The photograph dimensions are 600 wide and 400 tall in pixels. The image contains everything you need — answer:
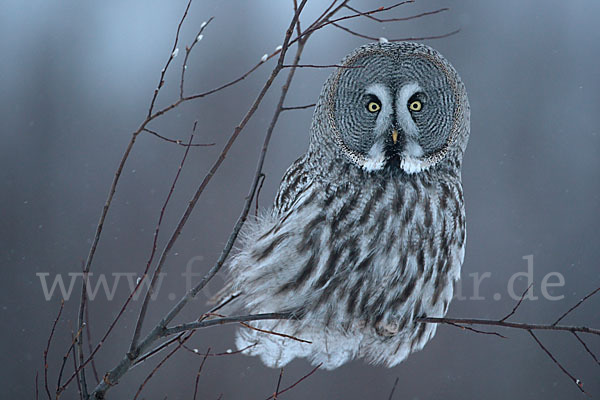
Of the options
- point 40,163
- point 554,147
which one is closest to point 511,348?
point 554,147

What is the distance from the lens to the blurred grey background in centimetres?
549

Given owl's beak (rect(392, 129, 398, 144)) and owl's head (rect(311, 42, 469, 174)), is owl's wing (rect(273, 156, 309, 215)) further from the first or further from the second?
owl's beak (rect(392, 129, 398, 144))

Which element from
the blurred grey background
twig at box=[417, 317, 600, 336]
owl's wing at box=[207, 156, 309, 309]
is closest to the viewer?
twig at box=[417, 317, 600, 336]

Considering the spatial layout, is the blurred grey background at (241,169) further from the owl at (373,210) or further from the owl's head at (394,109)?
the owl's head at (394,109)

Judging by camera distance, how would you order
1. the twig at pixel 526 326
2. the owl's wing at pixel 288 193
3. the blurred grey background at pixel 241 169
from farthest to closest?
1. the blurred grey background at pixel 241 169
2. the owl's wing at pixel 288 193
3. the twig at pixel 526 326

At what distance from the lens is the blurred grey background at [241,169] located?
549cm

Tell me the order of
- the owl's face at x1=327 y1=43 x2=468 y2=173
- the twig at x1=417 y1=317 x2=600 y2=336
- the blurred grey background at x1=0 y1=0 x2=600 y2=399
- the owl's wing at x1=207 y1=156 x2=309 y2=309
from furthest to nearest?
the blurred grey background at x1=0 y1=0 x2=600 y2=399
the owl's wing at x1=207 y1=156 x2=309 y2=309
the owl's face at x1=327 y1=43 x2=468 y2=173
the twig at x1=417 y1=317 x2=600 y2=336

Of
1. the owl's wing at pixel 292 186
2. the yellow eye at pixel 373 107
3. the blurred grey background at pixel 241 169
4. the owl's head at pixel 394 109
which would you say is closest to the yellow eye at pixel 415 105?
the owl's head at pixel 394 109

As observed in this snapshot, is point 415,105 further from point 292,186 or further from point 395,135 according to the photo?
point 292,186

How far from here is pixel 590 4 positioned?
7.41 m

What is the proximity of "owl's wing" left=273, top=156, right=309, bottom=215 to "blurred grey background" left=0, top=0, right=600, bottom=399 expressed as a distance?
2.56m

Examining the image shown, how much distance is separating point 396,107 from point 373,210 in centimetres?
35

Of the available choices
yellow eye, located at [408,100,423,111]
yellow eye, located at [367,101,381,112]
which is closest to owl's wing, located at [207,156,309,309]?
yellow eye, located at [367,101,381,112]

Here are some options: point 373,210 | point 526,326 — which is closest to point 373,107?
point 373,210
